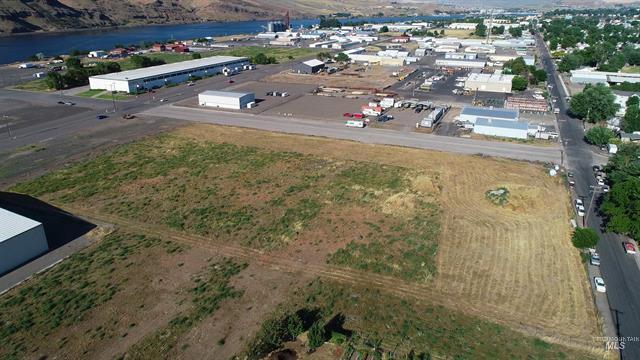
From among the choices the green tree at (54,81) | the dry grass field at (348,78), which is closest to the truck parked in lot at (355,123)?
the dry grass field at (348,78)

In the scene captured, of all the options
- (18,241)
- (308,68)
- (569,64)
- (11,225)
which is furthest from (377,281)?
(569,64)

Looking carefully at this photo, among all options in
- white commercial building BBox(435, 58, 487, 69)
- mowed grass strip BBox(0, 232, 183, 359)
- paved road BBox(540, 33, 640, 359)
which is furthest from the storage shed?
mowed grass strip BBox(0, 232, 183, 359)

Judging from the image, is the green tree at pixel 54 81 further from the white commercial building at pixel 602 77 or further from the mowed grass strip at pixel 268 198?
the white commercial building at pixel 602 77

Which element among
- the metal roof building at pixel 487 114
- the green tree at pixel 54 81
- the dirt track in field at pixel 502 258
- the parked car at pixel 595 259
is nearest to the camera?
the dirt track in field at pixel 502 258


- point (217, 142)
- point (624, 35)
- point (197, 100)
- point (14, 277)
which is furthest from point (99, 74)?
point (624, 35)

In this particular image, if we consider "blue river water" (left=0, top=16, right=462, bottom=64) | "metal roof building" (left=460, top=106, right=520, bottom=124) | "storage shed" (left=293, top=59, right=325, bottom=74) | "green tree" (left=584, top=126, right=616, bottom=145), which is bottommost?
"green tree" (left=584, top=126, right=616, bottom=145)

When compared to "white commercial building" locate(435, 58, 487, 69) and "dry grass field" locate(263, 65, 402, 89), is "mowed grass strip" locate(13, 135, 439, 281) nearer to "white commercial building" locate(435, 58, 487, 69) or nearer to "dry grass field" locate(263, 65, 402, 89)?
"dry grass field" locate(263, 65, 402, 89)

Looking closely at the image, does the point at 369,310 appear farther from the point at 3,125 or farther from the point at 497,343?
the point at 3,125
